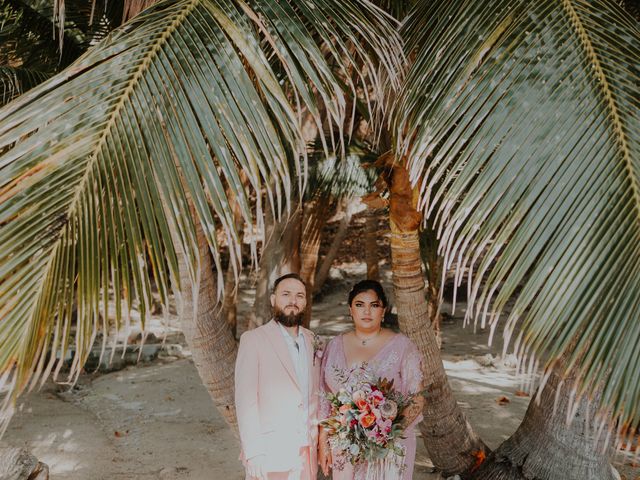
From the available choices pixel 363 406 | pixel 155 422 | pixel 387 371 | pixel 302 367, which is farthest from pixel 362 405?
pixel 155 422

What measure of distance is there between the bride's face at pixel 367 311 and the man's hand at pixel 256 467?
938 mm

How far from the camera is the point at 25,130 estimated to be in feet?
6.81

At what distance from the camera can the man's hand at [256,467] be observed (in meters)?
3.22

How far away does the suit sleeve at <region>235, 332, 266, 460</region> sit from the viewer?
3.23 m

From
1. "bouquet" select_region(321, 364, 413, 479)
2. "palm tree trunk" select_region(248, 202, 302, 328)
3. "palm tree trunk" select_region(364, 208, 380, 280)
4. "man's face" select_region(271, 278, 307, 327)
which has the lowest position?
"bouquet" select_region(321, 364, 413, 479)

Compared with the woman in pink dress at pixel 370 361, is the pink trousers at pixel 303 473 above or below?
Result: below

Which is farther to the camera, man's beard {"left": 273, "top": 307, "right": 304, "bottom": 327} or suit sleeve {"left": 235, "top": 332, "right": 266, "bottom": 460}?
man's beard {"left": 273, "top": 307, "right": 304, "bottom": 327}

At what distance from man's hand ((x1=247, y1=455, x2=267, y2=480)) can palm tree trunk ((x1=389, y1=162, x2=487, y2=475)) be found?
4.48 ft

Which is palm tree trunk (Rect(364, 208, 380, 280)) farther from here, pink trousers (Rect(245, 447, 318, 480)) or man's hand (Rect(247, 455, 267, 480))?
man's hand (Rect(247, 455, 267, 480))

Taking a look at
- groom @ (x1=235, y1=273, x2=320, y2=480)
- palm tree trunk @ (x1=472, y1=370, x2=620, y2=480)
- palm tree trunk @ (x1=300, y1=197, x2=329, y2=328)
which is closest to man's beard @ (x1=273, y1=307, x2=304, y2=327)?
groom @ (x1=235, y1=273, x2=320, y2=480)

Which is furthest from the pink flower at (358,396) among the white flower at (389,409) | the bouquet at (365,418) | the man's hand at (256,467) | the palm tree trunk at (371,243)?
the palm tree trunk at (371,243)

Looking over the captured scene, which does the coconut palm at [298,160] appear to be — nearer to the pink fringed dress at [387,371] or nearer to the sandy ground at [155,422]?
the pink fringed dress at [387,371]

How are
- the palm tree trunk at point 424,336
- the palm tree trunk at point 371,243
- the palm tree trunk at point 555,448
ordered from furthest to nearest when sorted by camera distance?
1. the palm tree trunk at point 371,243
2. the palm tree trunk at point 424,336
3. the palm tree trunk at point 555,448

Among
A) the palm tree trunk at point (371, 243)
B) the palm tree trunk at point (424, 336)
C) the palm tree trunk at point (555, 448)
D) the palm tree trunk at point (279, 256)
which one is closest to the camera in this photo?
the palm tree trunk at point (555, 448)
